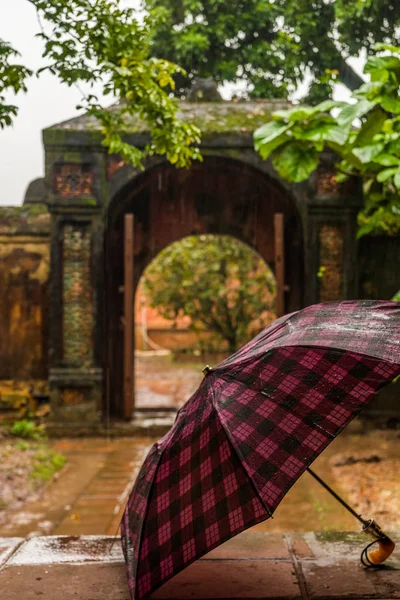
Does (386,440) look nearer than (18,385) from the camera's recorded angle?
Yes

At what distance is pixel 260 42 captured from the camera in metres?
13.3

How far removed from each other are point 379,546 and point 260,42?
12.3 meters

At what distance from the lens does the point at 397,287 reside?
8922mm

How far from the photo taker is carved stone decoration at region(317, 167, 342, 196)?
27.9 feet

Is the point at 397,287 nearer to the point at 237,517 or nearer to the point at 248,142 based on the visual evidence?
the point at 248,142

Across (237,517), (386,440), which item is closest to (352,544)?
(237,517)

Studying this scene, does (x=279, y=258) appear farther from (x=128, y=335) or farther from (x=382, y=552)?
(x=382, y=552)

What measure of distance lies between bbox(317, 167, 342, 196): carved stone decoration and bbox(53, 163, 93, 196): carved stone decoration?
9.33 feet

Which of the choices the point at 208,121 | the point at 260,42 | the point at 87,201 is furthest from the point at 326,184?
the point at 260,42

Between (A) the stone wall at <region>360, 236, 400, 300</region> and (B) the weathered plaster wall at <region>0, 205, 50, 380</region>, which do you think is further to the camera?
(B) the weathered plaster wall at <region>0, 205, 50, 380</region>

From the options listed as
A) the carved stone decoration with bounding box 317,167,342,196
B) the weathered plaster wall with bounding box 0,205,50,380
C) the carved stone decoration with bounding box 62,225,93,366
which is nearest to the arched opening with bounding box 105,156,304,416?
the carved stone decoration with bounding box 62,225,93,366

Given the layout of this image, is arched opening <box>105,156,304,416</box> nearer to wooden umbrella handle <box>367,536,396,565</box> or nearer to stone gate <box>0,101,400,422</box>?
stone gate <box>0,101,400,422</box>

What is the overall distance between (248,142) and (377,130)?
3.52 m

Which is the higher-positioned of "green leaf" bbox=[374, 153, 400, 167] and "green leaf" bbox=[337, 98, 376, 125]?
"green leaf" bbox=[337, 98, 376, 125]
